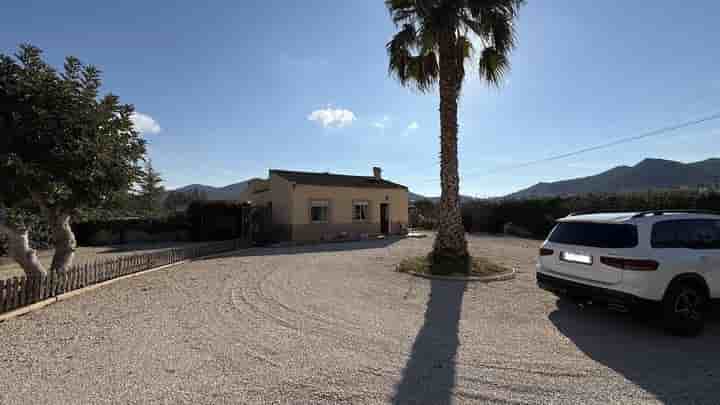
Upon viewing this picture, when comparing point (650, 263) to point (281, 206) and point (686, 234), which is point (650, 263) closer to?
point (686, 234)

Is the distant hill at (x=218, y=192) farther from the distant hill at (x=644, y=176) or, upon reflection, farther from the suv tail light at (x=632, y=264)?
the distant hill at (x=644, y=176)

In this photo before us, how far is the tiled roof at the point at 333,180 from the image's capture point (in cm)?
1863

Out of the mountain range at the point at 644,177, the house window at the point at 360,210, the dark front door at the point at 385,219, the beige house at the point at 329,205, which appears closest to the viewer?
the beige house at the point at 329,205

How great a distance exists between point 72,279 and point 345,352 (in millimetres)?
6482

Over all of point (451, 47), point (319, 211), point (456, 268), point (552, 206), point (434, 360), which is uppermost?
point (451, 47)

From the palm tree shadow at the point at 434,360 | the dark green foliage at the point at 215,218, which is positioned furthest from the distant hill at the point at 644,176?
the palm tree shadow at the point at 434,360

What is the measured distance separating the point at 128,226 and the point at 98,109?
55.7ft

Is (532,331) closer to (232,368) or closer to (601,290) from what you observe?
(601,290)

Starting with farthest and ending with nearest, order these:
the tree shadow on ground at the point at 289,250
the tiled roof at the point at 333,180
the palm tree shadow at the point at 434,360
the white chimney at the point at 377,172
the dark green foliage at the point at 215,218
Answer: the white chimney at the point at 377,172 → the dark green foliage at the point at 215,218 → the tiled roof at the point at 333,180 → the tree shadow on ground at the point at 289,250 → the palm tree shadow at the point at 434,360

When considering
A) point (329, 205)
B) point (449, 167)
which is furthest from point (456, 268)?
point (329, 205)

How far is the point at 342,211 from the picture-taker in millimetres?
19094

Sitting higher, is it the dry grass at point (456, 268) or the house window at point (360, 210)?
the house window at point (360, 210)

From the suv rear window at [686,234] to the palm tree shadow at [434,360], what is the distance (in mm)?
3012

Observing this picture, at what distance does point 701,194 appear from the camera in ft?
Result: 40.8
